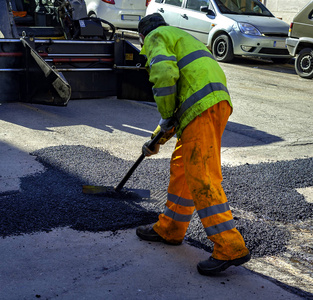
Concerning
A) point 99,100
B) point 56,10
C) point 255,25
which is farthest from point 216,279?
point 255,25

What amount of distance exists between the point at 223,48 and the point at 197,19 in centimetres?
115

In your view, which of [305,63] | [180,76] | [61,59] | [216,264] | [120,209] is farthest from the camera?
[305,63]

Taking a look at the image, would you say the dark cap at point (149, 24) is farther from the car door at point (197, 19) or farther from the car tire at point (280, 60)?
the car tire at point (280, 60)

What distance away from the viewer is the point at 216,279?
3.25 m

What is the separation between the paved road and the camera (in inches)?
124

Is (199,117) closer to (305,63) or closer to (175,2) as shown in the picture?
(305,63)

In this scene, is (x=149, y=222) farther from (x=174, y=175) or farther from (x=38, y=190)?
(x=38, y=190)

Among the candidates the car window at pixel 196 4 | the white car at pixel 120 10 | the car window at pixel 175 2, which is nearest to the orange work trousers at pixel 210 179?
the car window at pixel 196 4

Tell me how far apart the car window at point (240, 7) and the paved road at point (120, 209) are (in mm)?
6190

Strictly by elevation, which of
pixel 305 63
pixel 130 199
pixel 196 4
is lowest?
pixel 130 199

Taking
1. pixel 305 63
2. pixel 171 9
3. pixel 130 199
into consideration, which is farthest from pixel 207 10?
pixel 130 199

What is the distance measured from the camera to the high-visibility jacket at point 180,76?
3234 millimetres

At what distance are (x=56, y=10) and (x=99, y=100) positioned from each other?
210 centimetres

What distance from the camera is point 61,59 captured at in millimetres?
7660
